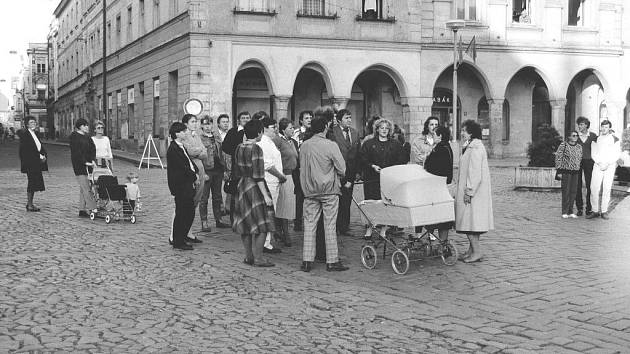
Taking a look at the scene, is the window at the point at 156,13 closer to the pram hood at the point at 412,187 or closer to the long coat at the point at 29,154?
the long coat at the point at 29,154

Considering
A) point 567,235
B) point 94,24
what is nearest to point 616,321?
point 567,235

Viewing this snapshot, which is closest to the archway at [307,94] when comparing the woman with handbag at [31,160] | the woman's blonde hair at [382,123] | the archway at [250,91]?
the archway at [250,91]

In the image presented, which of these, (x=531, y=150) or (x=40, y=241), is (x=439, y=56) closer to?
(x=531, y=150)

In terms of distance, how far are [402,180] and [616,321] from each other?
10.1 ft

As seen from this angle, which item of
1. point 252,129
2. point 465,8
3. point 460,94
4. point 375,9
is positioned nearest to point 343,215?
point 252,129

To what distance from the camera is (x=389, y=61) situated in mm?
31688

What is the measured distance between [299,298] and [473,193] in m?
3.00

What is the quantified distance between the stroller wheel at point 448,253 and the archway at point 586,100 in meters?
29.4

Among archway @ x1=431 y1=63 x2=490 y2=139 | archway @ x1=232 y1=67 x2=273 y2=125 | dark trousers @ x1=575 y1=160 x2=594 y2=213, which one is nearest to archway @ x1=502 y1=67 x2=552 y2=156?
archway @ x1=431 y1=63 x2=490 y2=139

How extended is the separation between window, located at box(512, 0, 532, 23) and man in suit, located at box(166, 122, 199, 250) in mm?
26278

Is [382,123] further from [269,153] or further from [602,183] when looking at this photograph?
[602,183]

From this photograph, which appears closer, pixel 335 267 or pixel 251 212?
pixel 335 267

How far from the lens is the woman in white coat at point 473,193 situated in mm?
9500

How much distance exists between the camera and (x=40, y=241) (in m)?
11.3
